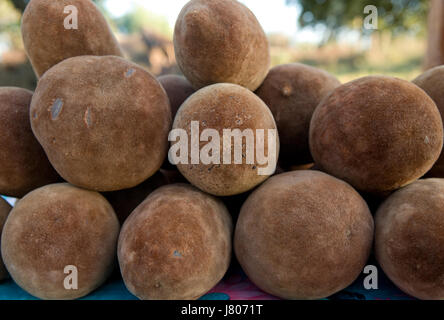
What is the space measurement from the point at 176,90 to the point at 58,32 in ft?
1.28

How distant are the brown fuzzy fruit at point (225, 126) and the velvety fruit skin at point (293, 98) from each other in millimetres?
252

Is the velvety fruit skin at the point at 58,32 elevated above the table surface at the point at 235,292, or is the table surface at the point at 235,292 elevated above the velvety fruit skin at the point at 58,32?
the velvety fruit skin at the point at 58,32

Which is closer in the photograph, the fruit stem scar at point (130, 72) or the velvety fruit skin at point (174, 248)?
the velvety fruit skin at point (174, 248)

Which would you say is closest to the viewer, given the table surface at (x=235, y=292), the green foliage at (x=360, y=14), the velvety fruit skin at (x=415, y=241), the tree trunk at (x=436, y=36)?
the velvety fruit skin at (x=415, y=241)

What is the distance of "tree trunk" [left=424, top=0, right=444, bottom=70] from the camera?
2371mm

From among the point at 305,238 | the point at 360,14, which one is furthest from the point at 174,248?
the point at 360,14

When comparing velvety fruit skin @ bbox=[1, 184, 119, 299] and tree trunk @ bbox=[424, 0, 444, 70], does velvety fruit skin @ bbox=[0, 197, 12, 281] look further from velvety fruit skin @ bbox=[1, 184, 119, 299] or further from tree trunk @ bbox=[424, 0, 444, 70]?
tree trunk @ bbox=[424, 0, 444, 70]

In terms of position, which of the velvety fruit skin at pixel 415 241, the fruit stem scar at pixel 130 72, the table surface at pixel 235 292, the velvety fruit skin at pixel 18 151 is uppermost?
the fruit stem scar at pixel 130 72

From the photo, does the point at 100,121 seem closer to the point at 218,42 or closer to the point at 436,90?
the point at 218,42

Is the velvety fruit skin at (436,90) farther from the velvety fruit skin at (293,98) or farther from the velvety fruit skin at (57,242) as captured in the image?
the velvety fruit skin at (57,242)

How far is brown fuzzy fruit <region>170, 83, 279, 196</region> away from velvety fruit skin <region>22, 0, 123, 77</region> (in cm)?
41

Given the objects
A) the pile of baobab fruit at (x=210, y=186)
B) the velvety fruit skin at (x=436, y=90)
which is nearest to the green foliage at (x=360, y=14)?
the velvety fruit skin at (x=436, y=90)

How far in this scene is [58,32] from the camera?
98 centimetres

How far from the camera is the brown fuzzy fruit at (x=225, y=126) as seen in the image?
80 cm
